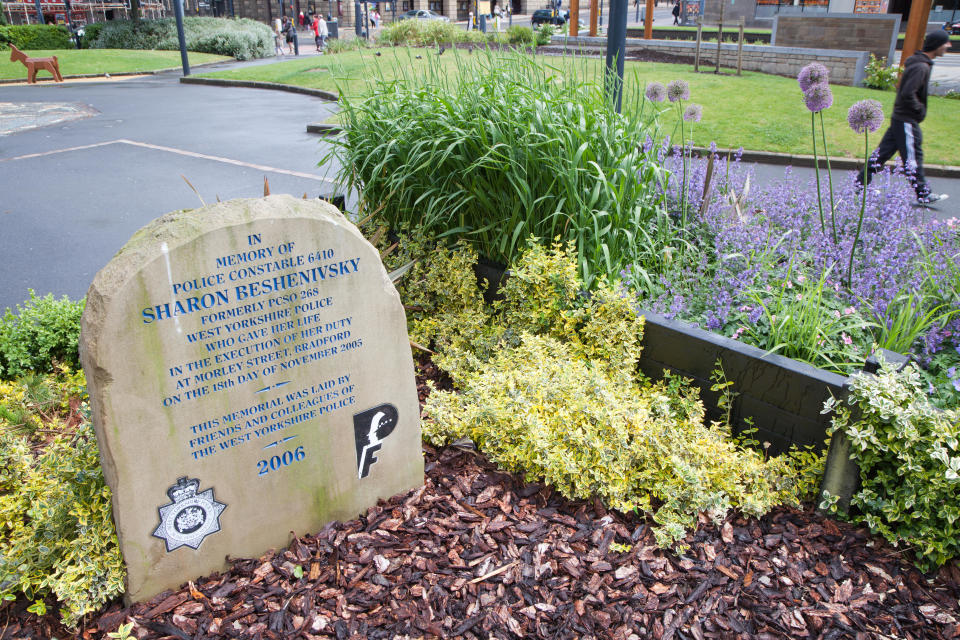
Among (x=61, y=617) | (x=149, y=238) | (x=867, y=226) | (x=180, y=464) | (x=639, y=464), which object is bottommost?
(x=61, y=617)

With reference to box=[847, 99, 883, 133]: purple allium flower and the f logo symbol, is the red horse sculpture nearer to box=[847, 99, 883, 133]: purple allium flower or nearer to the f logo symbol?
the f logo symbol

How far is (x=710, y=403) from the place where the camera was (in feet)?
11.3

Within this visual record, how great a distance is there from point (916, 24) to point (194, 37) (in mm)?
28341

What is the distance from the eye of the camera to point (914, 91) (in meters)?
7.59

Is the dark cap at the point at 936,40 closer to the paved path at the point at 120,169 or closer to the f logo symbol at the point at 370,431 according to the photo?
the paved path at the point at 120,169

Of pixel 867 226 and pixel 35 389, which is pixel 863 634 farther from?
pixel 35 389

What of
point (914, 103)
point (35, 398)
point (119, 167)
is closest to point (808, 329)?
point (35, 398)

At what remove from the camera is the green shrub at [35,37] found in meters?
30.7

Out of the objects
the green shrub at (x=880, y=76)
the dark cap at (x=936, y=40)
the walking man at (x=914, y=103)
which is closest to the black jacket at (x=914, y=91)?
the walking man at (x=914, y=103)

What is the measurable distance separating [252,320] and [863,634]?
2.40 metres

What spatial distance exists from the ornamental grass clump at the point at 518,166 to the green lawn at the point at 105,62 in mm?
23254

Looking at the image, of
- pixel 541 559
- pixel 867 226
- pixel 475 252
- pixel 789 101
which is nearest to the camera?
pixel 541 559

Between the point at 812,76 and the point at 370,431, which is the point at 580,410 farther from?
the point at 812,76

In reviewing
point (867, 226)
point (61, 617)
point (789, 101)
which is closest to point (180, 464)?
point (61, 617)
